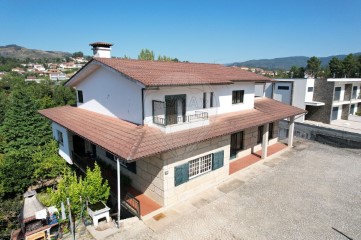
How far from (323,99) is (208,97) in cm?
2890

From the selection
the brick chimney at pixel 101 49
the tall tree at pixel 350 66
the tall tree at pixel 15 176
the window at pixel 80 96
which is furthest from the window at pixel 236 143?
the tall tree at pixel 350 66

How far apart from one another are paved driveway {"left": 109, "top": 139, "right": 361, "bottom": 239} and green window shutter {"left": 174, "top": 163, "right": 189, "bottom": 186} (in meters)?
1.31

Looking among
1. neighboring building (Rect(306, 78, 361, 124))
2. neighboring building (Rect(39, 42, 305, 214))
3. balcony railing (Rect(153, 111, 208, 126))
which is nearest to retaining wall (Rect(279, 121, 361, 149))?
neighboring building (Rect(306, 78, 361, 124))

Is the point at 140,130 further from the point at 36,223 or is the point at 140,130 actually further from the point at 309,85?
the point at 309,85

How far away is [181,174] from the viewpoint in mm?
12602

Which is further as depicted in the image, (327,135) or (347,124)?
(347,124)

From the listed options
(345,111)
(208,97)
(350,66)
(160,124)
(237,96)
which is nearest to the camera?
(160,124)

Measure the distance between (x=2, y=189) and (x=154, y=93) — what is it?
12958mm

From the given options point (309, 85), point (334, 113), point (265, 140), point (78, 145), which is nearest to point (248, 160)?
point (265, 140)

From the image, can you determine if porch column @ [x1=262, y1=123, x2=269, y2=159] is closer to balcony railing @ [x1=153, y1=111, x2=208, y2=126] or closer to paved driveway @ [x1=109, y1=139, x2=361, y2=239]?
paved driveway @ [x1=109, y1=139, x2=361, y2=239]

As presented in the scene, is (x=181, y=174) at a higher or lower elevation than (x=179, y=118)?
lower

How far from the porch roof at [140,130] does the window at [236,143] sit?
74.0 inches

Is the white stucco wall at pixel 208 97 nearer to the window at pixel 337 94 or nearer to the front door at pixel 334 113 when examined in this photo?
the window at pixel 337 94

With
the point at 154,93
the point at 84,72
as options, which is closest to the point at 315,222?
the point at 154,93
